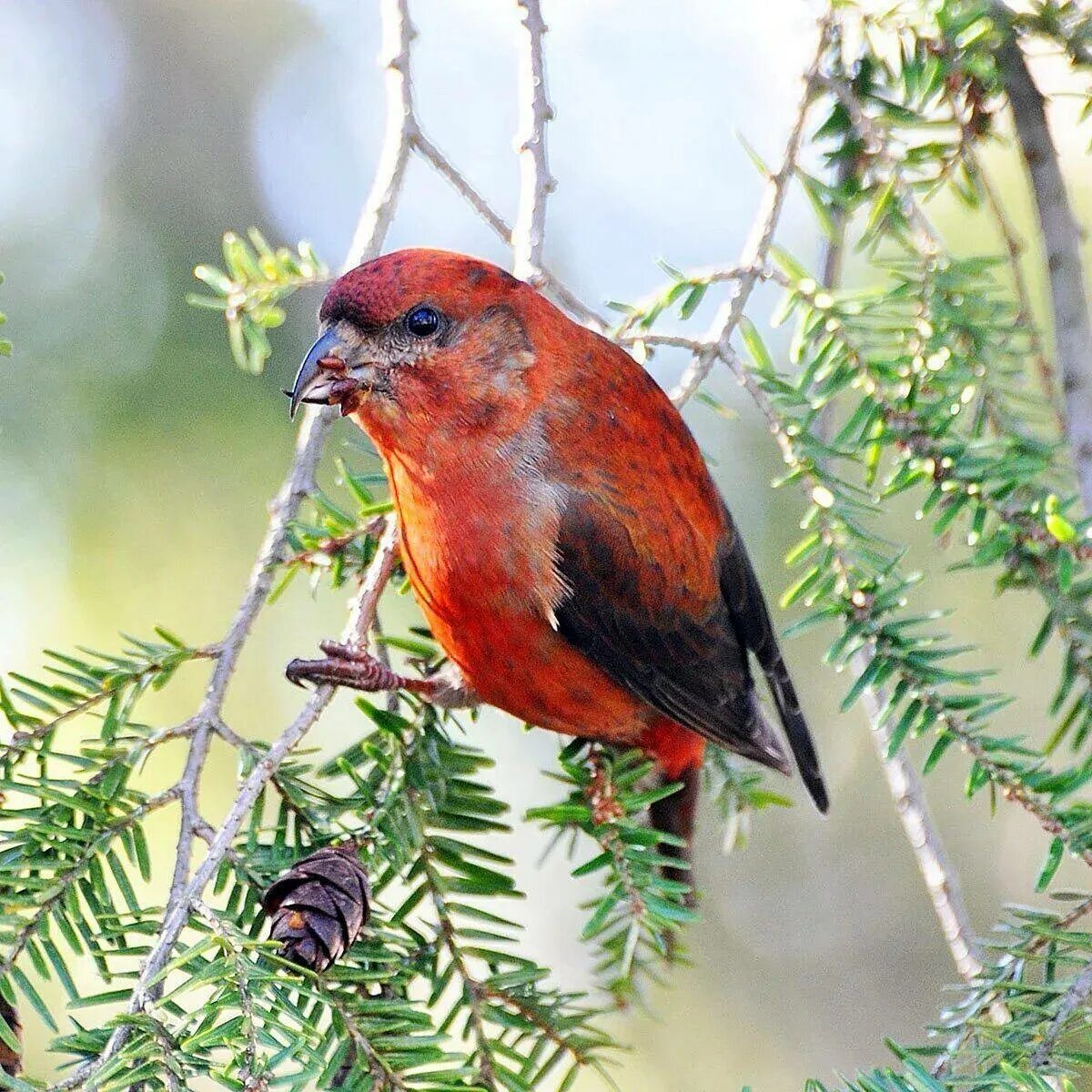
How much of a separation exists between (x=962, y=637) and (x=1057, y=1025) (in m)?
3.14

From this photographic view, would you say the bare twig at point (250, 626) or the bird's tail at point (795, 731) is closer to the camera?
the bare twig at point (250, 626)

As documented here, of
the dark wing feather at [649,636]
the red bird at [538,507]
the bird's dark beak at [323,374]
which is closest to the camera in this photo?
the bird's dark beak at [323,374]

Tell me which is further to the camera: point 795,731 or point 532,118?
point 795,731

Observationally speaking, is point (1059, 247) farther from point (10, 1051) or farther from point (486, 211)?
point (10, 1051)

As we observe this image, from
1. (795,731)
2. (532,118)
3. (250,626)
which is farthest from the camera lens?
(795,731)

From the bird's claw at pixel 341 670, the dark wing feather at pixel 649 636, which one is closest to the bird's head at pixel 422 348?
the dark wing feather at pixel 649 636

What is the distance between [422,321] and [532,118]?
18.6 inches

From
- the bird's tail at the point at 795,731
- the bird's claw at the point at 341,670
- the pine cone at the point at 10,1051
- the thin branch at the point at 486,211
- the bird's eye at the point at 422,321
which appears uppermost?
the thin branch at the point at 486,211

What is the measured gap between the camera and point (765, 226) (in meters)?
2.40

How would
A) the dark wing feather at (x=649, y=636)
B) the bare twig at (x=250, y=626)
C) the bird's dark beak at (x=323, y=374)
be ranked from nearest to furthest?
the bare twig at (x=250, y=626) < the bird's dark beak at (x=323, y=374) < the dark wing feather at (x=649, y=636)

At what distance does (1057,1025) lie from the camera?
1.55 meters

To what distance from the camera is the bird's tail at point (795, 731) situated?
2.82m

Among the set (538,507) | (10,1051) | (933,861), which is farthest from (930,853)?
(10,1051)

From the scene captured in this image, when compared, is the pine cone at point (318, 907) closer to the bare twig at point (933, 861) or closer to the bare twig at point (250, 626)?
the bare twig at point (250, 626)
